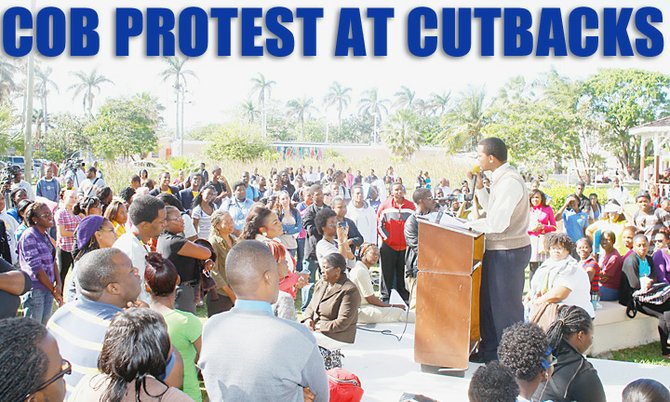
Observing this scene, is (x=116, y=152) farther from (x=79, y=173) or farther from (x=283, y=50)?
(x=283, y=50)

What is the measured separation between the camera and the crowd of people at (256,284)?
2377 mm

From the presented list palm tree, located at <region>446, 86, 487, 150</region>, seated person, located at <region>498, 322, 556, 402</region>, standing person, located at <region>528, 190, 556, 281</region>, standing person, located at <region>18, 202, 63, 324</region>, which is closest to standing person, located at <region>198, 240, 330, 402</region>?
seated person, located at <region>498, 322, 556, 402</region>

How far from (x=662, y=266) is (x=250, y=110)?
80.8m

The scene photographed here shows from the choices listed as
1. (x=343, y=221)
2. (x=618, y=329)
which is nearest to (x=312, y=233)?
(x=343, y=221)

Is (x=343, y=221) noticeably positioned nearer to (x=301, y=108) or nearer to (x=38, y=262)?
(x=38, y=262)

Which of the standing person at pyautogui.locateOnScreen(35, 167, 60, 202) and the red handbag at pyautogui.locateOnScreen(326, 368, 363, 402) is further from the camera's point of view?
the standing person at pyautogui.locateOnScreen(35, 167, 60, 202)

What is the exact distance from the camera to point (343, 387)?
3.88 metres

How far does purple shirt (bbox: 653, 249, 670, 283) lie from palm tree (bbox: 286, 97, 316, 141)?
3432 inches

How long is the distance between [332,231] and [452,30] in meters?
6.06

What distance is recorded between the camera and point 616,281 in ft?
22.5

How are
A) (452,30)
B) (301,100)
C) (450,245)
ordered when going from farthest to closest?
(301,100) < (452,30) < (450,245)

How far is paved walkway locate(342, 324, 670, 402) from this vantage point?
15.4 ft

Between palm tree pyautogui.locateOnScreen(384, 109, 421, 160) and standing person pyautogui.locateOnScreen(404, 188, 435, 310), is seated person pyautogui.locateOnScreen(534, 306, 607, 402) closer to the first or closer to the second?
standing person pyautogui.locateOnScreen(404, 188, 435, 310)

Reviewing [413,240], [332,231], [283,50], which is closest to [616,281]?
[413,240]
